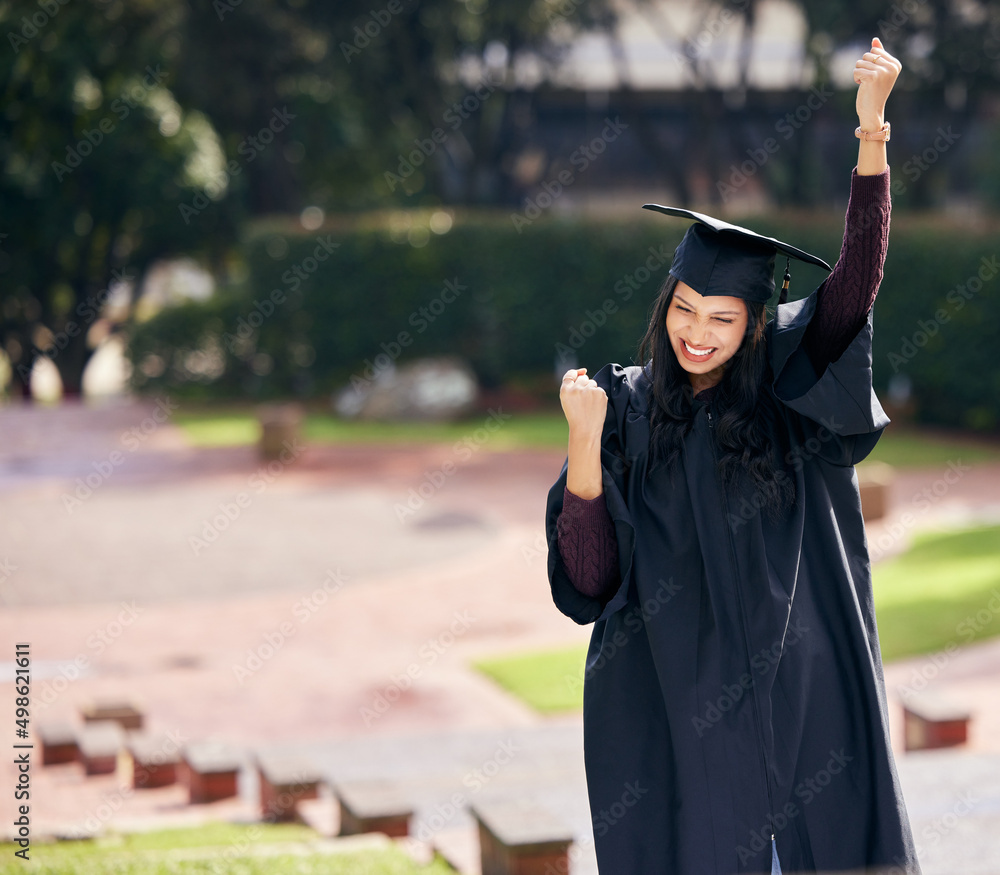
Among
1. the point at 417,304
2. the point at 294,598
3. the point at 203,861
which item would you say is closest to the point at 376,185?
the point at 417,304

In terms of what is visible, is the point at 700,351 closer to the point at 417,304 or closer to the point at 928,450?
the point at 928,450

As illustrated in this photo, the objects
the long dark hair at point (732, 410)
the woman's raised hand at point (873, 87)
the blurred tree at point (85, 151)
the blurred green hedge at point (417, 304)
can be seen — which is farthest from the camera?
the blurred tree at point (85, 151)

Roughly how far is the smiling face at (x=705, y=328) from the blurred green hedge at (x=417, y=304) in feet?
57.6

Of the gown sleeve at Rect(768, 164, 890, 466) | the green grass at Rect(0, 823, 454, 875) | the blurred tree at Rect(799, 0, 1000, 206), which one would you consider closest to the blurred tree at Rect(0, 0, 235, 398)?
the blurred tree at Rect(799, 0, 1000, 206)

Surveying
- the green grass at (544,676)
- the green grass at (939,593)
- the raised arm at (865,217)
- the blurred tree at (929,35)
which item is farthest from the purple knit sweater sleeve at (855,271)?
the blurred tree at (929,35)

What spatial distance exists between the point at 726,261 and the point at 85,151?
2353cm

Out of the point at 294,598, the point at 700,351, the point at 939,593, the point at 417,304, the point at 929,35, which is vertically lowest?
the point at 700,351

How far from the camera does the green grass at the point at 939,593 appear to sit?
896 cm

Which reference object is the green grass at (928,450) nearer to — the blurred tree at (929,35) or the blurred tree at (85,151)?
the blurred tree at (929,35)

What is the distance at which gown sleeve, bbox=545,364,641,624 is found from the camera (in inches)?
108

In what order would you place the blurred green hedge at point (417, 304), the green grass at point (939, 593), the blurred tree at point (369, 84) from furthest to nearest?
the blurred tree at point (369, 84)
the blurred green hedge at point (417, 304)
the green grass at point (939, 593)

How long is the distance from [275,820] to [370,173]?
76.0ft

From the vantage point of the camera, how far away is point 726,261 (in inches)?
111

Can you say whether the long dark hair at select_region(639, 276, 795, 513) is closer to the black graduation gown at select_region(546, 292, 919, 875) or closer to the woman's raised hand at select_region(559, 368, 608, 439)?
the black graduation gown at select_region(546, 292, 919, 875)
